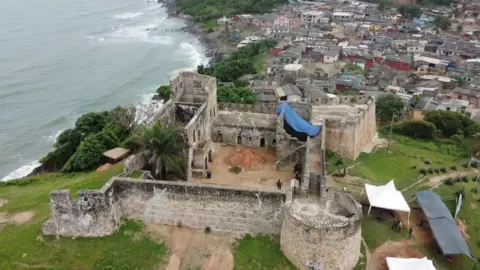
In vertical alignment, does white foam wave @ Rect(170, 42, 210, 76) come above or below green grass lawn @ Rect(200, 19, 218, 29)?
below

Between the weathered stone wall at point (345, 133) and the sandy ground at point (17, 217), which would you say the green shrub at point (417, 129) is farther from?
the sandy ground at point (17, 217)

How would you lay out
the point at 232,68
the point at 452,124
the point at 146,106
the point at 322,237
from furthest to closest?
the point at 232,68, the point at 146,106, the point at 452,124, the point at 322,237

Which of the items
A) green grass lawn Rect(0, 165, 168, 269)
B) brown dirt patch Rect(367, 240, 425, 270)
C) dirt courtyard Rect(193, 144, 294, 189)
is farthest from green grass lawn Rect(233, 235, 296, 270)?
dirt courtyard Rect(193, 144, 294, 189)

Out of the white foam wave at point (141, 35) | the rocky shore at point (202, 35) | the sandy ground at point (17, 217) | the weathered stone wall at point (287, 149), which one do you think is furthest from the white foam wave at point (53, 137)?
the white foam wave at point (141, 35)

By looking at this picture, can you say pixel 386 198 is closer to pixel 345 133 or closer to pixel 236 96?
pixel 345 133

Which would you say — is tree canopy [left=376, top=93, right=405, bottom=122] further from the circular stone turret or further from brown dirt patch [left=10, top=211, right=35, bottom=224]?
brown dirt patch [left=10, top=211, right=35, bottom=224]

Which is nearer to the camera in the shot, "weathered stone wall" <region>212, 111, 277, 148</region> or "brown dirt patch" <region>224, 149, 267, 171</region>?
"brown dirt patch" <region>224, 149, 267, 171</region>

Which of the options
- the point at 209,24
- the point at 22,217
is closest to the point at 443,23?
the point at 209,24
